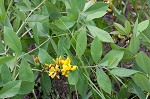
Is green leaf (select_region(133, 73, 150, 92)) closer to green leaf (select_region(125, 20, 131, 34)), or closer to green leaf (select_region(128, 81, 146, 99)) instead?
green leaf (select_region(128, 81, 146, 99))

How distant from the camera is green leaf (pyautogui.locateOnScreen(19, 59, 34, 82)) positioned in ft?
3.13

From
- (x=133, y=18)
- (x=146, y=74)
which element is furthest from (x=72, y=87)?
(x=133, y=18)

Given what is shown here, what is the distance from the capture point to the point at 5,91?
3.10 feet

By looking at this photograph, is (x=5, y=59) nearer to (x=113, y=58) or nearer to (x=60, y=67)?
(x=60, y=67)

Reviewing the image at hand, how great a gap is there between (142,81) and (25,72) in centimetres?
32

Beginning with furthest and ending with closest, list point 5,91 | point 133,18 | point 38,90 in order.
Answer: point 133,18 < point 38,90 < point 5,91

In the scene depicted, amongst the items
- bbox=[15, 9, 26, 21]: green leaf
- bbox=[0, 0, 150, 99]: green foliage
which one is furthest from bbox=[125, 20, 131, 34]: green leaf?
bbox=[15, 9, 26, 21]: green leaf

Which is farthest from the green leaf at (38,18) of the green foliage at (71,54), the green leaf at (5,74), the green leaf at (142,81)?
the green leaf at (142,81)

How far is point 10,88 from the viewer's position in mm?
943

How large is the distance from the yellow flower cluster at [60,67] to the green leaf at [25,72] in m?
0.06

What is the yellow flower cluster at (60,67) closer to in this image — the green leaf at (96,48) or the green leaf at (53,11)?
the green leaf at (96,48)

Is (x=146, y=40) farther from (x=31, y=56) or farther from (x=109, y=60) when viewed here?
(x=31, y=56)

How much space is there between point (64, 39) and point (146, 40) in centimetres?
25

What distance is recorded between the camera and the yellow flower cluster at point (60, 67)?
3.21 ft
